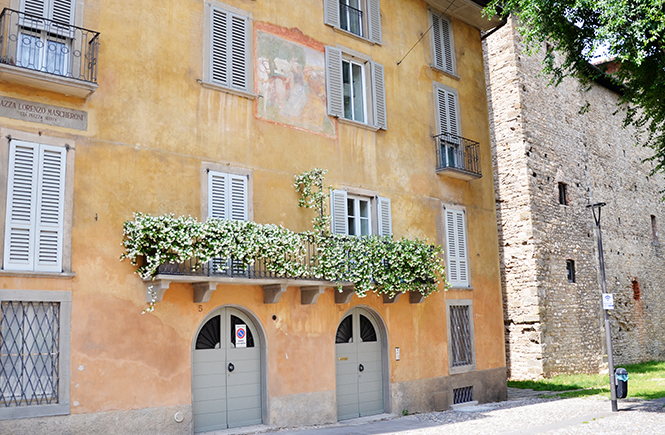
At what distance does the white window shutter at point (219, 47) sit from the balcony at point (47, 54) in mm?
2277

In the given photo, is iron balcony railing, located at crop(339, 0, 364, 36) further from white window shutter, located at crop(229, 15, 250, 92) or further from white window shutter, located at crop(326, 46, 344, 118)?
white window shutter, located at crop(229, 15, 250, 92)

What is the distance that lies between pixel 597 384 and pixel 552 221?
5.92 meters

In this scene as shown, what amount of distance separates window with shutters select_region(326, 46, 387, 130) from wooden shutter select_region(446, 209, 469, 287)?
10.4ft

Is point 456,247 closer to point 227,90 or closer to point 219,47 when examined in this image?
point 227,90

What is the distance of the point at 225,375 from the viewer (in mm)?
11492

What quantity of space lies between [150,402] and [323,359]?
12.4 ft

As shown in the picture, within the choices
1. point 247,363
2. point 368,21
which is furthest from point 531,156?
point 247,363

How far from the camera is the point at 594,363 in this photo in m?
23.2

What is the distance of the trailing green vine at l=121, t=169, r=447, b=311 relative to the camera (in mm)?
10125

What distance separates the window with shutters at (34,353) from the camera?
894 cm

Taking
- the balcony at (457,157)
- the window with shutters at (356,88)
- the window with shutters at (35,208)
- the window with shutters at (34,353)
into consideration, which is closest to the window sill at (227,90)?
the window with shutters at (356,88)

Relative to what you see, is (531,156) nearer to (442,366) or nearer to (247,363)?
(442,366)

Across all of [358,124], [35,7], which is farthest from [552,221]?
[35,7]

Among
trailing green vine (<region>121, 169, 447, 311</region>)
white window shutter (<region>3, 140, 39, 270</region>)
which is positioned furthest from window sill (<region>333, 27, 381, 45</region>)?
white window shutter (<region>3, 140, 39, 270</region>)
